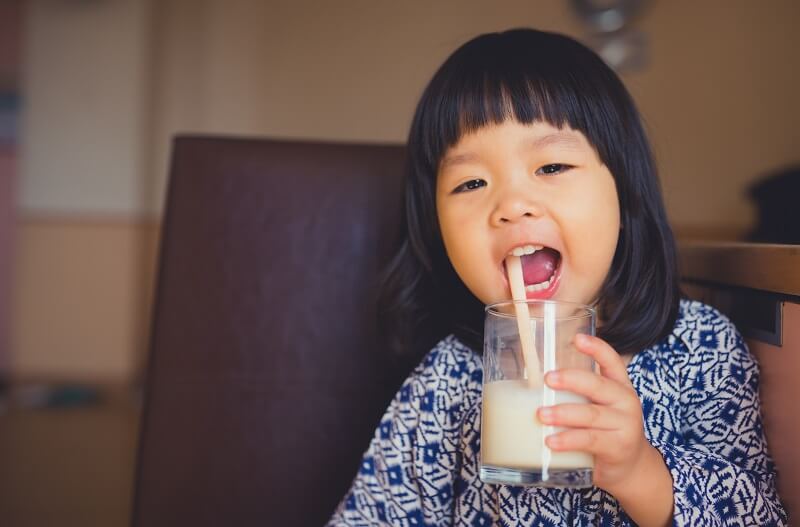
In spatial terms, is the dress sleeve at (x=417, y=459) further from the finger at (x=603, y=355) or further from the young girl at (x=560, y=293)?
the finger at (x=603, y=355)

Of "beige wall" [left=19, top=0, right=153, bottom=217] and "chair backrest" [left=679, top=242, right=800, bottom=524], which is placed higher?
"beige wall" [left=19, top=0, right=153, bottom=217]

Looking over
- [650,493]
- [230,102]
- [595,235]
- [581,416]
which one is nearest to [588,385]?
[581,416]

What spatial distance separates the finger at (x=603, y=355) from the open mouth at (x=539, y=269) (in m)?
0.18

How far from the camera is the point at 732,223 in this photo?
3.52m

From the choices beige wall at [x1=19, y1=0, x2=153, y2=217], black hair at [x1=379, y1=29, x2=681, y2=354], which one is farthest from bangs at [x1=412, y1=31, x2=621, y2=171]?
beige wall at [x1=19, y1=0, x2=153, y2=217]

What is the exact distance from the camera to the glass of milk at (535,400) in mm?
630

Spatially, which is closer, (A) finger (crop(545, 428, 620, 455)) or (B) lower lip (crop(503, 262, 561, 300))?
(A) finger (crop(545, 428, 620, 455))

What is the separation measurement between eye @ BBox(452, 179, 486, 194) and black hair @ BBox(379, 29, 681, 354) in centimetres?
6

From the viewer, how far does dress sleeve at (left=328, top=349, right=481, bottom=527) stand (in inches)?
37.3

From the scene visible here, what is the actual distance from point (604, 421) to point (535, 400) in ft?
0.19

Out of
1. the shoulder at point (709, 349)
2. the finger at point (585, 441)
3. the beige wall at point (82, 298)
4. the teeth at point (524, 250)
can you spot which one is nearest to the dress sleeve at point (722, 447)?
the shoulder at point (709, 349)

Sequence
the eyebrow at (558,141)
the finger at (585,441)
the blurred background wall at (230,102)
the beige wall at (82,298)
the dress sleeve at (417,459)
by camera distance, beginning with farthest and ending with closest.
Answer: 1. the beige wall at (82,298)
2. the blurred background wall at (230,102)
3. the dress sleeve at (417,459)
4. the eyebrow at (558,141)
5. the finger at (585,441)

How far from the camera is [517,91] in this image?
0.85m

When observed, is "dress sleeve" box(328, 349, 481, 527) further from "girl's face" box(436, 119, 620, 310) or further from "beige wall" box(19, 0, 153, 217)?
"beige wall" box(19, 0, 153, 217)
